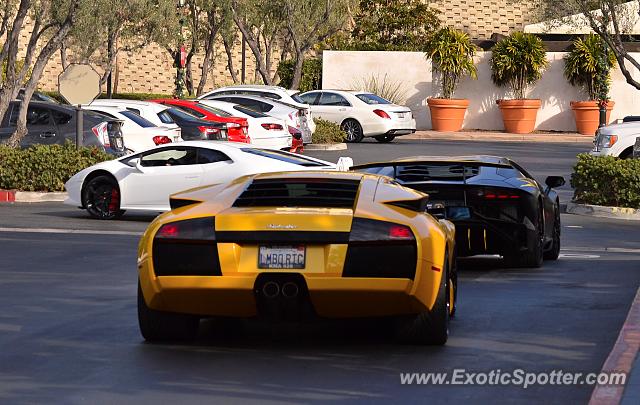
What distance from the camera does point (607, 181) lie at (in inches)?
882

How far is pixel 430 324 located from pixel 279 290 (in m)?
1.10

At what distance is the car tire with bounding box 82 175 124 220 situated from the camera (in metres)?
20.5

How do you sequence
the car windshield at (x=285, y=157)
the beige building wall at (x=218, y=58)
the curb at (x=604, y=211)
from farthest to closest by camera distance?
1. the beige building wall at (x=218, y=58)
2. the curb at (x=604, y=211)
3. the car windshield at (x=285, y=157)

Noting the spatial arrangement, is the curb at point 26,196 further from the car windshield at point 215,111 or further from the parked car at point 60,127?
the car windshield at point 215,111

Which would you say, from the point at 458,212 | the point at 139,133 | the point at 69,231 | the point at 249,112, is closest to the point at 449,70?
the point at 249,112

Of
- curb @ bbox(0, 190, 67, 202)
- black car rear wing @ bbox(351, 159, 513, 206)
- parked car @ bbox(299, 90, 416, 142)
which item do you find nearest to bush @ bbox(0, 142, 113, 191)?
curb @ bbox(0, 190, 67, 202)

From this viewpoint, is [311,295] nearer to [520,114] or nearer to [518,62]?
[520,114]

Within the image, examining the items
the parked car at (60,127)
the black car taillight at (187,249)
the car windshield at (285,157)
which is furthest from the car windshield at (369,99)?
the black car taillight at (187,249)

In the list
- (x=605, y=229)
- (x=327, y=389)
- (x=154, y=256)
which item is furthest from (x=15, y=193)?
(x=327, y=389)

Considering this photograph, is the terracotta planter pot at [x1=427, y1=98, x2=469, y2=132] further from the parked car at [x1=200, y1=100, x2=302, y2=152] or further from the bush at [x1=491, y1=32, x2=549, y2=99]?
the parked car at [x1=200, y1=100, x2=302, y2=152]

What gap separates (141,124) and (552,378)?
1953 cm

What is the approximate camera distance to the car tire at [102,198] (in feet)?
67.2

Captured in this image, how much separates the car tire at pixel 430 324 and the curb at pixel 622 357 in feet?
3.72

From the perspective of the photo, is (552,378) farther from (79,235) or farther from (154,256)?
(79,235)
